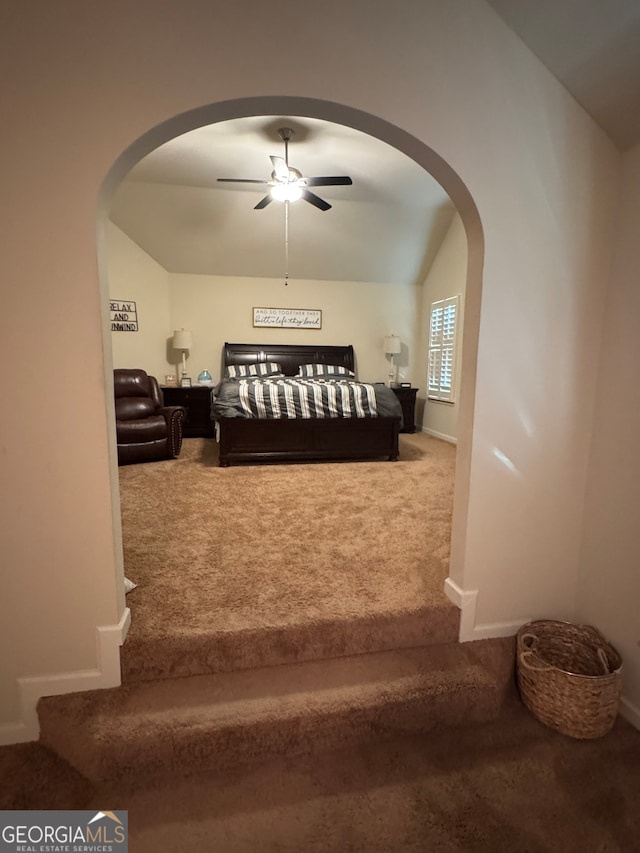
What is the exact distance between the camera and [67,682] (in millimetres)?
1519

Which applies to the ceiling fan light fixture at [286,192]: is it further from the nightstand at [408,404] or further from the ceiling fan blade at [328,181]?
the nightstand at [408,404]

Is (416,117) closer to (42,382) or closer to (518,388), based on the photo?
(518,388)

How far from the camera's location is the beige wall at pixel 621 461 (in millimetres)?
1629

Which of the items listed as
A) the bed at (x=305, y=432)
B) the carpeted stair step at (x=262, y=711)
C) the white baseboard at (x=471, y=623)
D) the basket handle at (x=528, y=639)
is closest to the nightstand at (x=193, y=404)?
the bed at (x=305, y=432)

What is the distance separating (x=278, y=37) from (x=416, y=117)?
0.52 m

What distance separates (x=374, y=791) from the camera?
1393mm

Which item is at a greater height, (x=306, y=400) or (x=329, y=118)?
(x=329, y=118)

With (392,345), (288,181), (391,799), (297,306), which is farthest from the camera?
(297,306)

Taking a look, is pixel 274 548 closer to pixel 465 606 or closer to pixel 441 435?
pixel 465 606

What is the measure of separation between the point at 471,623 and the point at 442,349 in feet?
14.7

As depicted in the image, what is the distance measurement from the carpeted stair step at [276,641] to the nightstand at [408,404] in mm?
4320

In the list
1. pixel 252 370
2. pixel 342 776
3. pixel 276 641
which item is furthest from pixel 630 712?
pixel 252 370

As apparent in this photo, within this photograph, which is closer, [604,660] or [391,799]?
[391,799]

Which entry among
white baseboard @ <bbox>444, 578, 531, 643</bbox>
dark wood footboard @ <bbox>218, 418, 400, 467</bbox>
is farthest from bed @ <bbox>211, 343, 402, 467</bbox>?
white baseboard @ <bbox>444, 578, 531, 643</bbox>
